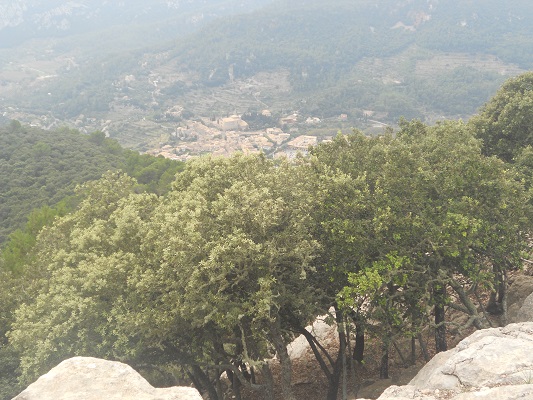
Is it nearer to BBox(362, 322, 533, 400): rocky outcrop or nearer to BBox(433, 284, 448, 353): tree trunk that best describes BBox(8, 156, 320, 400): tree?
BBox(362, 322, 533, 400): rocky outcrop

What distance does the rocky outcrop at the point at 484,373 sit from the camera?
10320mm

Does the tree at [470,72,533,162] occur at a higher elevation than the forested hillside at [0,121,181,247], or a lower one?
higher

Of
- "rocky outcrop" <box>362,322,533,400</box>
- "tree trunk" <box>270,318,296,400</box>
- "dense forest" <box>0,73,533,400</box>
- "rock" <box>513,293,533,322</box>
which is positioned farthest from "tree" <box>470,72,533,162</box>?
"tree trunk" <box>270,318,296,400</box>

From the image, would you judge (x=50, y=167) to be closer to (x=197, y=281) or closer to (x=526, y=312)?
(x=197, y=281)

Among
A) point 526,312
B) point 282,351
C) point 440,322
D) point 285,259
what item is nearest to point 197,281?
point 285,259

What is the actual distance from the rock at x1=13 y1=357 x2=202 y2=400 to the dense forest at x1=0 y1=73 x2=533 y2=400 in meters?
3.91

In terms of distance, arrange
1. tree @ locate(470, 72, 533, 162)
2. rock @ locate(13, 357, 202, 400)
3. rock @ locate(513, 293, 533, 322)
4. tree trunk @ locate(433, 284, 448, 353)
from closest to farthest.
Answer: rock @ locate(13, 357, 202, 400) → tree trunk @ locate(433, 284, 448, 353) → rock @ locate(513, 293, 533, 322) → tree @ locate(470, 72, 533, 162)

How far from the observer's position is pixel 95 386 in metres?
10.8

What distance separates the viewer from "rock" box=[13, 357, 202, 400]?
10445 mm

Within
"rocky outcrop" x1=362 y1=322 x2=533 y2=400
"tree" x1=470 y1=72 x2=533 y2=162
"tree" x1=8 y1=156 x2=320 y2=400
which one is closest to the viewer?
"rocky outcrop" x1=362 y1=322 x2=533 y2=400

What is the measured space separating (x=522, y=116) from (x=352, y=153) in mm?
9659

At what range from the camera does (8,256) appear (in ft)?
118

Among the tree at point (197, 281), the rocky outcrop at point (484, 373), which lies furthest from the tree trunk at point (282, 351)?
the rocky outcrop at point (484, 373)

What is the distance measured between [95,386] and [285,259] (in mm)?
7607
